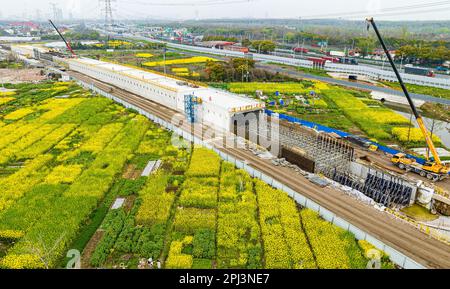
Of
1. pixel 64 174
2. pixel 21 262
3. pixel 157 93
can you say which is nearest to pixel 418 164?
pixel 21 262

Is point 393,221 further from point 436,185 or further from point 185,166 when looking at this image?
point 185,166

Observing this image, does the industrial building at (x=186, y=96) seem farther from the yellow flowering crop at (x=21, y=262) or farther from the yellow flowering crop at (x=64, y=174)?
the yellow flowering crop at (x=21, y=262)

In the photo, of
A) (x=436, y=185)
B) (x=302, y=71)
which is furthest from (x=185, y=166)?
(x=302, y=71)

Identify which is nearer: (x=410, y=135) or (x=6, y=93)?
(x=410, y=135)

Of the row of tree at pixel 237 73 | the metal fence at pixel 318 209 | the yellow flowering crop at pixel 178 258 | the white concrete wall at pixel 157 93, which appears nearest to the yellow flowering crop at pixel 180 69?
the row of tree at pixel 237 73

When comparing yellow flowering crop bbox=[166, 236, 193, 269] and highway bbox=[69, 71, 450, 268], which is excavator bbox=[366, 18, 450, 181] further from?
yellow flowering crop bbox=[166, 236, 193, 269]

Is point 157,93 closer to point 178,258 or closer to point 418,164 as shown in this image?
point 178,258

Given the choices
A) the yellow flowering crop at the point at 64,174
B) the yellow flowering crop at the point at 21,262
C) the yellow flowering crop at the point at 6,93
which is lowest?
the yellow flowering crop at the point at 21,262
